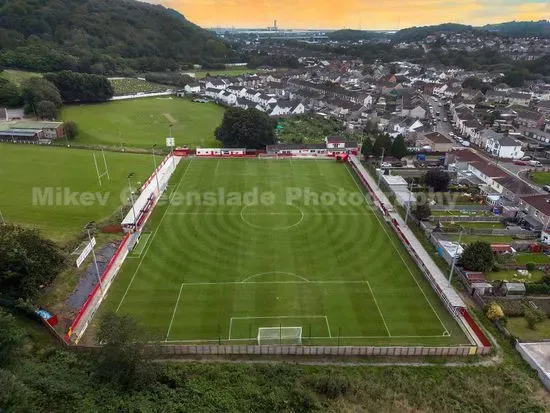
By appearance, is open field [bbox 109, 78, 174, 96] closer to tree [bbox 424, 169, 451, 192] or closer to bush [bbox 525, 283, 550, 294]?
tree [bbox 424, 169, 451, 192]

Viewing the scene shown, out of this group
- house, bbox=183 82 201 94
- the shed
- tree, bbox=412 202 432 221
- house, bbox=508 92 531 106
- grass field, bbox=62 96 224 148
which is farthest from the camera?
house, bbox=183 82 201 94

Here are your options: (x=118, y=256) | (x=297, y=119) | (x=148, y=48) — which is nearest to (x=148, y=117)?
(x=297, y=119)

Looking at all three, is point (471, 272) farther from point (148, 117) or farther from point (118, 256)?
point (148, 117)

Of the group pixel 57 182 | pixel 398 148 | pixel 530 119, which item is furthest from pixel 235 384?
pixel 530 119

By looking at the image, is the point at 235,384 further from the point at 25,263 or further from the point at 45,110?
the point at 45,110

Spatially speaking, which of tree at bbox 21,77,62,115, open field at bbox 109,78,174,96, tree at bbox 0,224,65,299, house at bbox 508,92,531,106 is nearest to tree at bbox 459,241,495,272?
tree at bbox 0,224,65,299

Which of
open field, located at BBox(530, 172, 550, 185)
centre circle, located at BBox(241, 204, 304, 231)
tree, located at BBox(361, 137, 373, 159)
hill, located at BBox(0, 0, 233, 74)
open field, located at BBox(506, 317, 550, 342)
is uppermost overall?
hill, located at BBox(0, 0, 233, 74)

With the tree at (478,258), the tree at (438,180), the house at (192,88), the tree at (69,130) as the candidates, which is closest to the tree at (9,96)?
the tree at (69,130)
